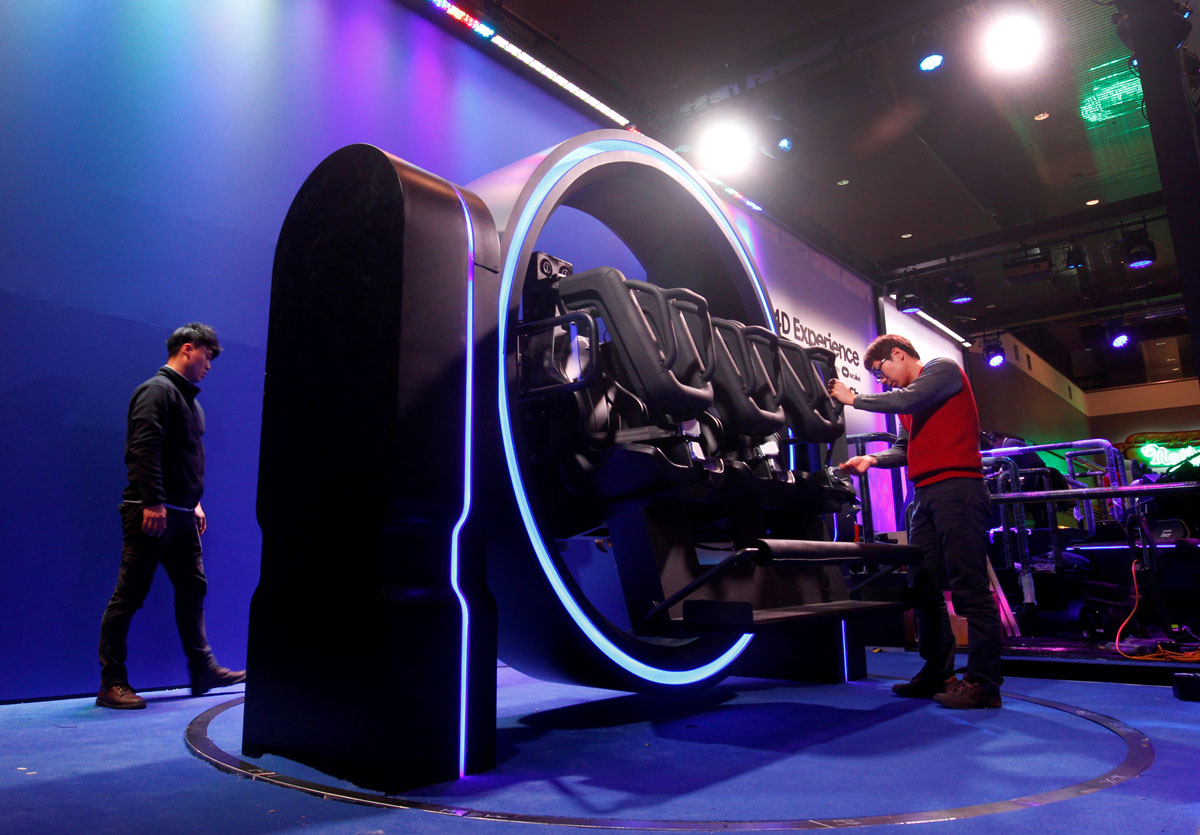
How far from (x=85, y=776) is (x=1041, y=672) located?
4.46 metres

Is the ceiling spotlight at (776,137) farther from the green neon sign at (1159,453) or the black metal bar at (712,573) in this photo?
the green neon sign at (1159,453)

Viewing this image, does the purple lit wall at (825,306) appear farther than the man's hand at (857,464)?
Yes

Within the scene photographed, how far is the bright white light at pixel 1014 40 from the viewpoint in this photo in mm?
7402

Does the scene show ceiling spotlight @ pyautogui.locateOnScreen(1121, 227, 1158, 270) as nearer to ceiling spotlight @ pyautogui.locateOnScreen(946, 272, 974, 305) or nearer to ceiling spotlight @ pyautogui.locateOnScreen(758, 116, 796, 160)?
ceiling spotlight @ pyautogui.locateOnScreen(946, 272, 974, 305)

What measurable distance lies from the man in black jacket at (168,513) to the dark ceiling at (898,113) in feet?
12.8

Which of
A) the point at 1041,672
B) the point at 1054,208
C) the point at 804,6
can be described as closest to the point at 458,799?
the point at 1041,672

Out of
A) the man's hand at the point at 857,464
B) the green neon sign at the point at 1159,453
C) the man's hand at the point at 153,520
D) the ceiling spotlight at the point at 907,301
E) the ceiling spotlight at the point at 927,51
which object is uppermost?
the ceiling spotlight at the point at 927,51

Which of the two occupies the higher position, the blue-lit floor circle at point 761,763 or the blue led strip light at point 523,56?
the blue led strip light at point 523,56

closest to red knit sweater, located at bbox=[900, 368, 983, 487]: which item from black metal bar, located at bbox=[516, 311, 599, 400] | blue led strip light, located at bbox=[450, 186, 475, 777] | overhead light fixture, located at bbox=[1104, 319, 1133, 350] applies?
black metal bar, located at bbox=[516, 311, 599, 400]

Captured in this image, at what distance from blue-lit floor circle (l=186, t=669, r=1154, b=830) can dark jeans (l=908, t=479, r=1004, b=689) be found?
0.78ft

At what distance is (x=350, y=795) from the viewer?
74.9 inches

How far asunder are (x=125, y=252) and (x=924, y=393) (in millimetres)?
3933

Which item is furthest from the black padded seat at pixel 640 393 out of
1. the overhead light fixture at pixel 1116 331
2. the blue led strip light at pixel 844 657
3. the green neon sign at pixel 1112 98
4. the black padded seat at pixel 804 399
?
the overhead light fixture at pixel 1116 331

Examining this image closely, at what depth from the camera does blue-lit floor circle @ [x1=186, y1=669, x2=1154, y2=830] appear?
183 cm
